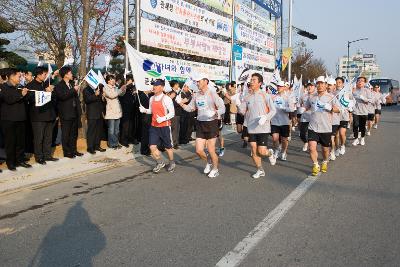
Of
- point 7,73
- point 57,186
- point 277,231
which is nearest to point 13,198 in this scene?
point 57,186

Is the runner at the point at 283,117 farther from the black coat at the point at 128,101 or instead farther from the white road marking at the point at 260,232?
the black coat at the point at 128,101

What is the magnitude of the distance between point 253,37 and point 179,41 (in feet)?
28.2

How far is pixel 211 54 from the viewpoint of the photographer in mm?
17234

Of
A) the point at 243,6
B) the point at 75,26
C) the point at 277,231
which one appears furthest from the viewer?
the point at 243,6

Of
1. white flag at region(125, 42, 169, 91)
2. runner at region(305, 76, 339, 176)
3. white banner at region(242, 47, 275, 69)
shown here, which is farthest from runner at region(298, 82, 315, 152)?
white banner at region(242, 47, 275, 69)

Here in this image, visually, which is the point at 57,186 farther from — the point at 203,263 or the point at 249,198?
the point at 203,263

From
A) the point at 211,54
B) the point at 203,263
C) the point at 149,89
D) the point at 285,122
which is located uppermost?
the point at 211,54

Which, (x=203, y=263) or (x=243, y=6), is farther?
(x=243, y=6)

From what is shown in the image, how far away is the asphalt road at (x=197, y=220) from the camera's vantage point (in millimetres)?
4090

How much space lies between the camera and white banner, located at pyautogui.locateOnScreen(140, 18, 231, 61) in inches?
504

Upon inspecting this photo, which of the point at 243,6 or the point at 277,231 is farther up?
the point at 243,6

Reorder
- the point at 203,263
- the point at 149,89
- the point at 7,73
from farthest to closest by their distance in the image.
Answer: the point at 149,89 < the point at 7,73 < the point at 203,263

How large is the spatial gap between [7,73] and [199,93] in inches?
138

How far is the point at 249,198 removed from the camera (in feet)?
20.6
